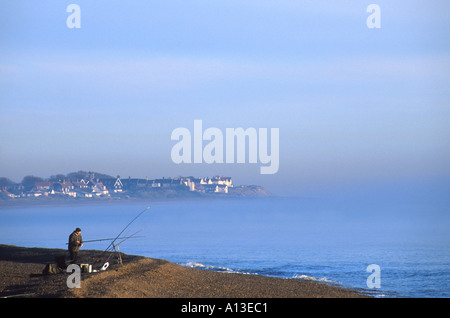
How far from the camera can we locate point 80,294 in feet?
57.4

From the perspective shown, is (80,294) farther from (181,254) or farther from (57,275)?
(181,254)
